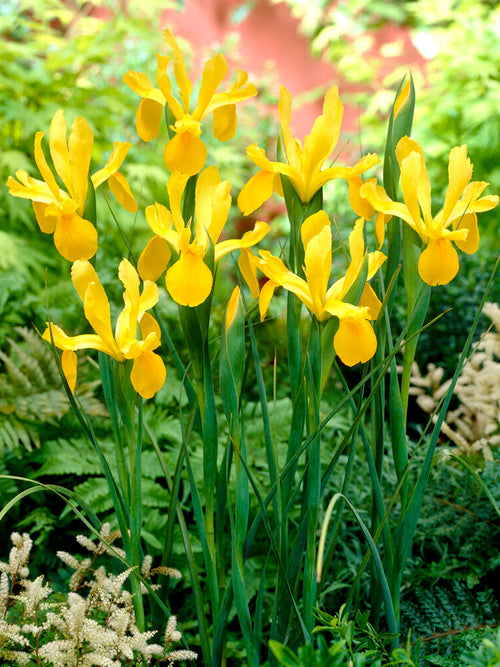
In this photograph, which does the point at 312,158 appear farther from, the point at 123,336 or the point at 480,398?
the point at 480,398

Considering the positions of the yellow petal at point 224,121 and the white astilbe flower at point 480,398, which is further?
the white astilbe flower at point 480,398

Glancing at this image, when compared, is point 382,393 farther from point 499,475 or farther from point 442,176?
point 442,176

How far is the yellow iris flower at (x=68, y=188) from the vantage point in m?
0.68

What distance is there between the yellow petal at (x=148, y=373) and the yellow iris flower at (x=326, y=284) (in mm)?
130

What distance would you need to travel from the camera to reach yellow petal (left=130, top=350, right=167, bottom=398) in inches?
25.9

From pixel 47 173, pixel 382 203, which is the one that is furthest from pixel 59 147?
pixel 382 203

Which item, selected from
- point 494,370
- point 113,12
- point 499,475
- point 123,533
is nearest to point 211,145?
point 113,12

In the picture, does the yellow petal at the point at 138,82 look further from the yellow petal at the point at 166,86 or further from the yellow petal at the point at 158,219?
the yellow petal at the point at 158,219

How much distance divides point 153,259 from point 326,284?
0.20 meters

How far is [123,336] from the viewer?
68cm

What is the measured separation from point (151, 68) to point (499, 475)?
2.81m

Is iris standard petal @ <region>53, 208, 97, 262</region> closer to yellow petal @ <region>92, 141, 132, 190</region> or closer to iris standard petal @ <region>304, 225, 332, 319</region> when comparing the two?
yellow petal @ <region>92, 141, 132, 190</region>

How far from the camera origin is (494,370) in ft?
3.95

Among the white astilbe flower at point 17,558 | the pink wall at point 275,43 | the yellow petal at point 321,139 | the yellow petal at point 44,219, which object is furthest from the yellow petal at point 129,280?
the pink wall at point 275,43
